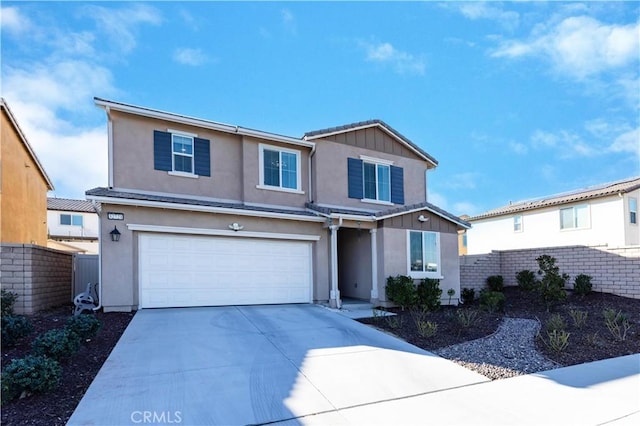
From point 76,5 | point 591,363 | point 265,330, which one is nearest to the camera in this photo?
point 591,363

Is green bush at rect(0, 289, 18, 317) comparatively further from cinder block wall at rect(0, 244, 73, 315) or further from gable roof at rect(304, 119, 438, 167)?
gable roof at rect(304, 119, 438, 167)

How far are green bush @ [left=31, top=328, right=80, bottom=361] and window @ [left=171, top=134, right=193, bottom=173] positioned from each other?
6.70 meters

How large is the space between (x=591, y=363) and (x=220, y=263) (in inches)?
353

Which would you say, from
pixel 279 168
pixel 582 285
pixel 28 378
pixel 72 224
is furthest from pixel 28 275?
pixel 72 224

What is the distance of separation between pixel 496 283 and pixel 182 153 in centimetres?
1347

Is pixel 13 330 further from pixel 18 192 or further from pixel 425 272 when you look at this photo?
pixel 18 192

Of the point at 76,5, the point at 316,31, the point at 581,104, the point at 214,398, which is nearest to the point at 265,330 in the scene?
the point at 214,398

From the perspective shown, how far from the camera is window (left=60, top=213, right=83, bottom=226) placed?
28.5 metres

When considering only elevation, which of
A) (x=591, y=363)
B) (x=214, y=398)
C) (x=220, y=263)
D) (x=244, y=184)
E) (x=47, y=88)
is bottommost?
(x=591, y=363)

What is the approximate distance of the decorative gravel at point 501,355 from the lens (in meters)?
5.86

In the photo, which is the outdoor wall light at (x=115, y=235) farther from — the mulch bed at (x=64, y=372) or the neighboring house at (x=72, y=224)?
the neighboring house at (x=72, y=224)

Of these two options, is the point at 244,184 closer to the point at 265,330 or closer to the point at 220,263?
the point at 220,263

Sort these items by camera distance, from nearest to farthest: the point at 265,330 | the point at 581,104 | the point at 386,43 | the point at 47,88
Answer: the point at 265,330
the point at 47,88
the point at 386,43
the point at 581,104

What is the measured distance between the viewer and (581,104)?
976 inches
